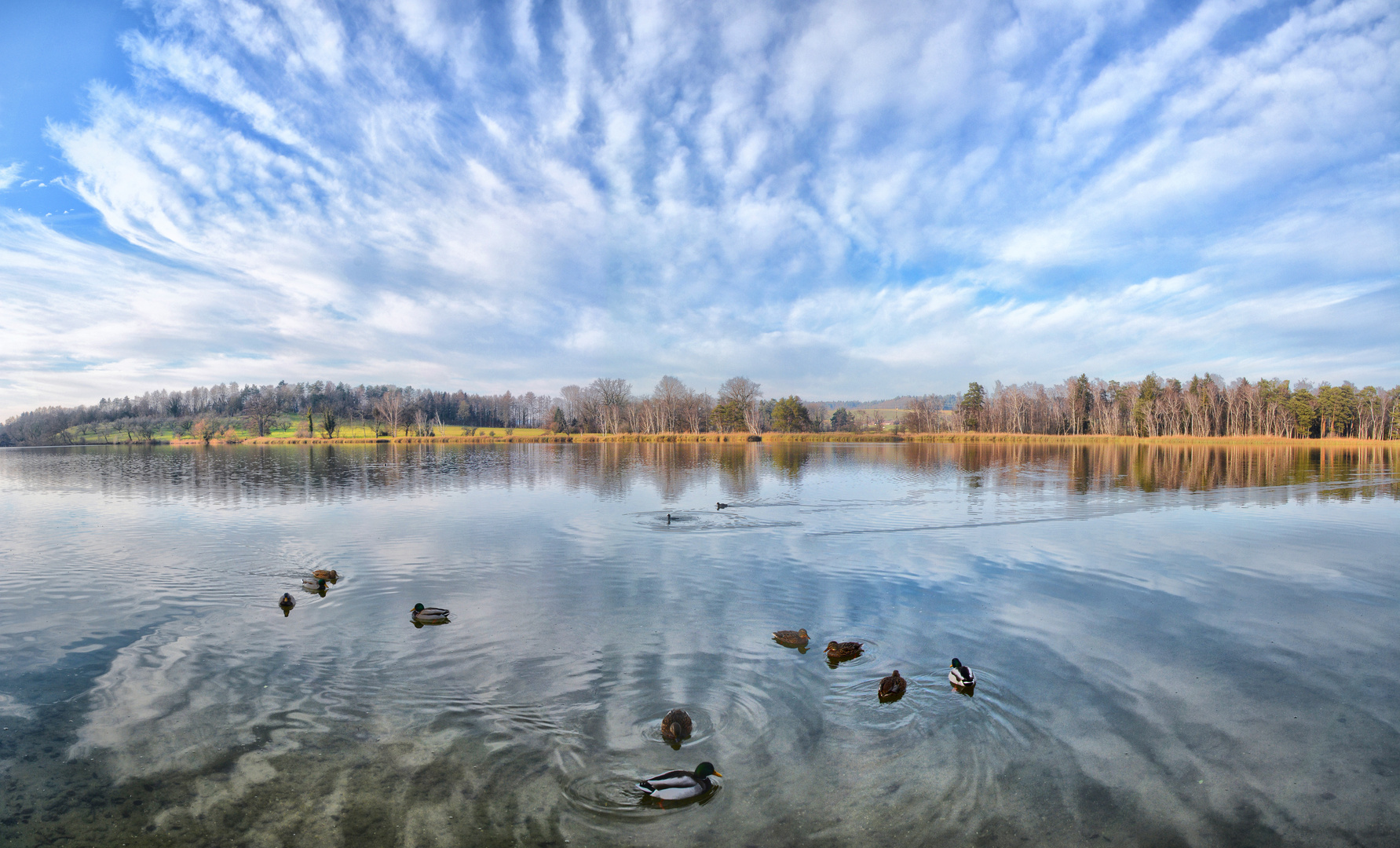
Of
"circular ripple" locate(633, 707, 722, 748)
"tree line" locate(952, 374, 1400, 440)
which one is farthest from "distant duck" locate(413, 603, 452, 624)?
"tree line" locate(952, 374, 1400, 440)

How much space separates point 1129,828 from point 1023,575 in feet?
33.5

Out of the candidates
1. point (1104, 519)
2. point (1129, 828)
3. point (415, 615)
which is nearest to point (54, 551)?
point (415, 615)

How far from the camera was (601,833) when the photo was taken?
18.3ft

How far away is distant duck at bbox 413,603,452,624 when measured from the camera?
11539 mm

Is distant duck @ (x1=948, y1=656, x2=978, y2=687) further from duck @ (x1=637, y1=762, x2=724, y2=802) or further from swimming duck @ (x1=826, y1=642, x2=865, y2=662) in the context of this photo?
duck @ (x1=637, y1=762, x2=724, y2=802)

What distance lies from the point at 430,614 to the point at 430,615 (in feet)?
0.10

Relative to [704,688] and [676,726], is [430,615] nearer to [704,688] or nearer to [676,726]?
[704,688]

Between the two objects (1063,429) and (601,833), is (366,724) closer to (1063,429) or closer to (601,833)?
(601,833)

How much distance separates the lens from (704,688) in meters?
8.55

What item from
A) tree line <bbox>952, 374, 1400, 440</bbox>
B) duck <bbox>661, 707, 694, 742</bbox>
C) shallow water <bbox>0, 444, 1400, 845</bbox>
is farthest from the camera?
tree line <bbox>952, 374, 1400, 440</bbox>

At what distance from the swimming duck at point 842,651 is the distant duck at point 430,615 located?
7.43 metres

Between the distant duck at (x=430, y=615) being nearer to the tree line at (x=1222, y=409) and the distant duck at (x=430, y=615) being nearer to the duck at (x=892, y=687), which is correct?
the duck at (x=892, y=687)

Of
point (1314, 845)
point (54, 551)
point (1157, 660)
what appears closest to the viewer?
point (1314, 845)

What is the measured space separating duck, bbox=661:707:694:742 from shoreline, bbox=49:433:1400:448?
9930cm
